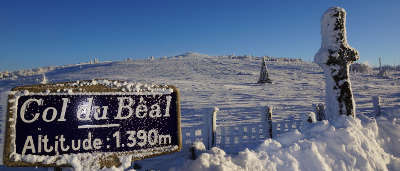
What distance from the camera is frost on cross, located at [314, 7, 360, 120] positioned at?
19.3ft

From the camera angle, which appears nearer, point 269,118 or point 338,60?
point 338,60

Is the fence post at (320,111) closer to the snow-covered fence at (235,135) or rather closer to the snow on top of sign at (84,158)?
the snow-covered fence at (235,135)

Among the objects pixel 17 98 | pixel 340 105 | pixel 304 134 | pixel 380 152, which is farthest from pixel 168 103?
pixel 340 105

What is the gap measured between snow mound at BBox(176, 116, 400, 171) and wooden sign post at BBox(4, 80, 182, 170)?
3.40ft

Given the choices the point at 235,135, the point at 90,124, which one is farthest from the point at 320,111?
the point at 90,124

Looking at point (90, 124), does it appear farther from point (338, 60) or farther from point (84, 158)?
point (338, 60)

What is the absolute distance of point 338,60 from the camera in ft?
19.3

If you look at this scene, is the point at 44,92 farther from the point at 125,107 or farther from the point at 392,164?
the point at 392,164

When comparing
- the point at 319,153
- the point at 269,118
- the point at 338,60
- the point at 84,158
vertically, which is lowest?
the point at 319,153

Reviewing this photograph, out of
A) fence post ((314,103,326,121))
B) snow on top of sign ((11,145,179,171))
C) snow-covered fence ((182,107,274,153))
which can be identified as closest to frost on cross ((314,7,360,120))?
fence post ((314,103,326,121))

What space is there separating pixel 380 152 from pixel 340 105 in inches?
63.0

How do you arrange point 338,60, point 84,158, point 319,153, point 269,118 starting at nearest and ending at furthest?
point 84,158, point 319,153, point 338,60, point 269,118

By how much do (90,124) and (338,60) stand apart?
19.7ft

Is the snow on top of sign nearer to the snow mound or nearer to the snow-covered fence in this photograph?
the snow mound
